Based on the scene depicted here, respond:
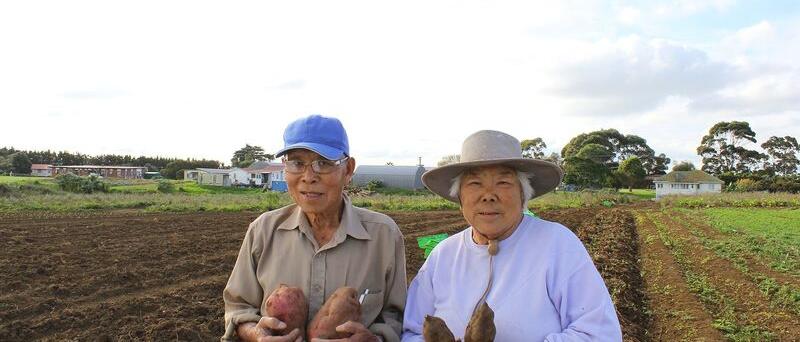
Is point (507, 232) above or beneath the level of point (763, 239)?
above

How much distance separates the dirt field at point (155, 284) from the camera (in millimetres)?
5957

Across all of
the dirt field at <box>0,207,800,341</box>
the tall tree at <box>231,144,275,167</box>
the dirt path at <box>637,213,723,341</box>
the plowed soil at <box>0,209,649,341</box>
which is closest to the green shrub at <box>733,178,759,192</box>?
the plowed soil at <box>0,209,649,341</box>

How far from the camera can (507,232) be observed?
2172 millimetres

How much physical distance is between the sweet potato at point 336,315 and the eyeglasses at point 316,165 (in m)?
0.48

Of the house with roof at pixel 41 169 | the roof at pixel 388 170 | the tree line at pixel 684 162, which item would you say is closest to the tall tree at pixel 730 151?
the tree line at pixel 684 162

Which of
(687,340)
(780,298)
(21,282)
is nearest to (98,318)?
(21,282)

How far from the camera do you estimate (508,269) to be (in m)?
2.08

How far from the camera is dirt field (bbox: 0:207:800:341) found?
596 cm

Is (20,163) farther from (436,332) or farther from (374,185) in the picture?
(436,332)

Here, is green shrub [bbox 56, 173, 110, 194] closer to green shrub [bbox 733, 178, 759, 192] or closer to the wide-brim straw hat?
the wide-brim straw hat

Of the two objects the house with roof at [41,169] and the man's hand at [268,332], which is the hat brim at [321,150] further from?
the house with roof at [41,169]

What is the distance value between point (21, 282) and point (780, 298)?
9.62m

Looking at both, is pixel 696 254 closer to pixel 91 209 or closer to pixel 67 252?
pixel 67 252

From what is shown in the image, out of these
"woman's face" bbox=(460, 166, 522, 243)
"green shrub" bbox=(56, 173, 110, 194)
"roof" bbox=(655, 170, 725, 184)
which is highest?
"roof" bbox=(655, 170, 725, 184)
